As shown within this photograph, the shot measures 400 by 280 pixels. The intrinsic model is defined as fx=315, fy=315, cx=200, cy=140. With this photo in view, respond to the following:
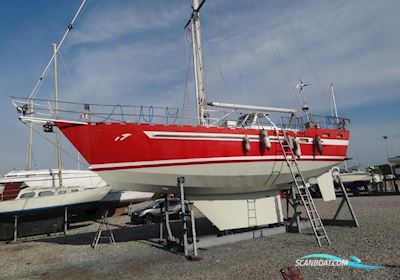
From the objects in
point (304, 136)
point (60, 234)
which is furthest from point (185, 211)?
point (60, 234)

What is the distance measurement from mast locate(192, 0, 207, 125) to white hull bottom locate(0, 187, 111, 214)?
400 inches

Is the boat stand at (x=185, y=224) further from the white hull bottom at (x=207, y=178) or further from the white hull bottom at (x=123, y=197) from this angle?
the white hull bottom at (x=123, y=197)

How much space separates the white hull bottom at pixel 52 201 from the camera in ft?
52.6

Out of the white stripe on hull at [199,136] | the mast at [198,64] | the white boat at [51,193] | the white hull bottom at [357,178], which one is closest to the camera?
the white stripe on hull at [199,136]

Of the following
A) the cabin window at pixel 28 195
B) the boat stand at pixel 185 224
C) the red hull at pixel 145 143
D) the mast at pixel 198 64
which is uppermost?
the mast at pixel 198 64

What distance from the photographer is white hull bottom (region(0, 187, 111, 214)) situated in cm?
1602

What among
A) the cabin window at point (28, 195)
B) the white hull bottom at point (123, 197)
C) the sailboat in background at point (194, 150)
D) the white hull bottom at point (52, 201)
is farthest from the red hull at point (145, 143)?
the white hull bottom at point (123, 197)

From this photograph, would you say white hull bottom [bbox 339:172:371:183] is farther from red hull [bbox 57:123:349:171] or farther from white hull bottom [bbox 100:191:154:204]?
red hull [bbox 57:123:349:171]

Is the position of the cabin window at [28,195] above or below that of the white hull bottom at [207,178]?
below

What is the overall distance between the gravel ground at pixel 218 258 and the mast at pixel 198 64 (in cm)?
499

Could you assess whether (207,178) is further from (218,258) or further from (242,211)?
(218,258)

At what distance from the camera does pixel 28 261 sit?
33.7ft

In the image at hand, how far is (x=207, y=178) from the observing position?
33.6ft
